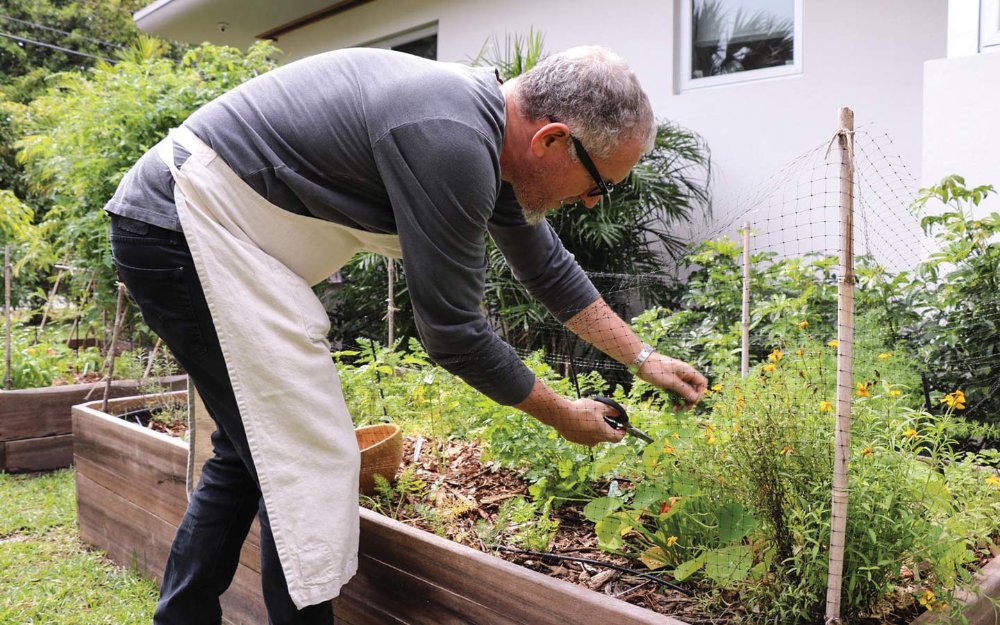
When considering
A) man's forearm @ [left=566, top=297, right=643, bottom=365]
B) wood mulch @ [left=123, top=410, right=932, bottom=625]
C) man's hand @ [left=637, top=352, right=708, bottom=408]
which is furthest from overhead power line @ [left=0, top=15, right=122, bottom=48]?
man's hand @ [left=637, top=352, right=708, bottom=408]

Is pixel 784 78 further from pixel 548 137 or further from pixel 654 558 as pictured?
pixel 654 558

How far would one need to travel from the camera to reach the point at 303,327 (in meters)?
1.76

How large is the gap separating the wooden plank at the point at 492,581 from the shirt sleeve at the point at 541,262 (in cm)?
74

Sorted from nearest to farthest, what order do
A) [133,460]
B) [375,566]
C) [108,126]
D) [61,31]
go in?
[375,566] → [133,460] → [108,126] → [61,31]

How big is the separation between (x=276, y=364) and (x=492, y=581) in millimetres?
661

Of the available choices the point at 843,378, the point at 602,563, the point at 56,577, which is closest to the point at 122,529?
the point at 56,577

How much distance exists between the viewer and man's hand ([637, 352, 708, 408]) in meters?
2.06

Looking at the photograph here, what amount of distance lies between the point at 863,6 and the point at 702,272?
1741 mm

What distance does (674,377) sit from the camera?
206 centimetres

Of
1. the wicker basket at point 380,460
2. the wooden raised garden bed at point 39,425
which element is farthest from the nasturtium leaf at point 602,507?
the wooden raised garden bed at point 39,425

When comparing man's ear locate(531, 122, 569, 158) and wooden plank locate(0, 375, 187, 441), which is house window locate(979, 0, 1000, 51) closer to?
man's ear locate(531, 122, 569, 158)

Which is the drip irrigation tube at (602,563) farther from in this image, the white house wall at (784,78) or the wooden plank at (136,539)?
the white house wall at (784,78)

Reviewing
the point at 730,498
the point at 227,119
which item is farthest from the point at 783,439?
the point at 227,119

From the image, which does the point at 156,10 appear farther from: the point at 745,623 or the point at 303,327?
the point at 745,623
